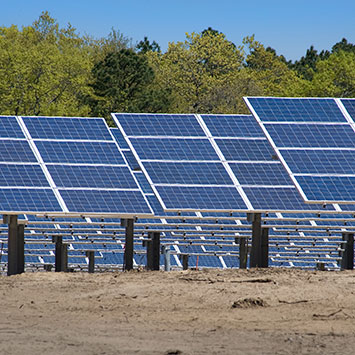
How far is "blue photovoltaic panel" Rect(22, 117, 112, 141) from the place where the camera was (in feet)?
103

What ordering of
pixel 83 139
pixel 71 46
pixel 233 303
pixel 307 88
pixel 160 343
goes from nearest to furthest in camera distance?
pixel 160 343, pixel 233 303, pixel 83 139, pixel 307 88, pixel 71 46

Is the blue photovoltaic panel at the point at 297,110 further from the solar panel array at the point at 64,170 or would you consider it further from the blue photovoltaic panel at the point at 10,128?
the blue photovoltaic panel at the point at 10,128

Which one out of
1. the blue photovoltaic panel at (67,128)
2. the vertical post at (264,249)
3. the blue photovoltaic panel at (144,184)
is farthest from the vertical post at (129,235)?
the blue photovoltaic panel at (144,184)

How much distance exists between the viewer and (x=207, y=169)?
30.2 metres

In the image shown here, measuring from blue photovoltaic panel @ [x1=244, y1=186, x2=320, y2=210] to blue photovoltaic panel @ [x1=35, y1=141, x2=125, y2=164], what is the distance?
3.90 meters

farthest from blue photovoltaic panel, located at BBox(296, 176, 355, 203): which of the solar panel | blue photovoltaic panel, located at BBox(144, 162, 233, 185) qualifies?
blue photovoltaic panel, located at BBox(144, 162, 233, 185)

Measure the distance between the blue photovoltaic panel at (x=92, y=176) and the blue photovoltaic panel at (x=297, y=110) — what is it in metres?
4.28

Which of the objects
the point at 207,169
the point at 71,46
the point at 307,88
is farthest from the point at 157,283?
the point at 71,46

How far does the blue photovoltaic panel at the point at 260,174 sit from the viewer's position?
96.5ft

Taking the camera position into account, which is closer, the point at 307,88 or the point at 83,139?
the point at 83,139

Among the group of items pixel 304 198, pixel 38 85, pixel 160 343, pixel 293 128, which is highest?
pixel 38 85

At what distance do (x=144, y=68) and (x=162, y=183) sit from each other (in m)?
58.0

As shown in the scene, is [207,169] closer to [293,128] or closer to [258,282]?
[293,128]

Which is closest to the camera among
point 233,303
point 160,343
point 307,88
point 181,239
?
point 160,343
